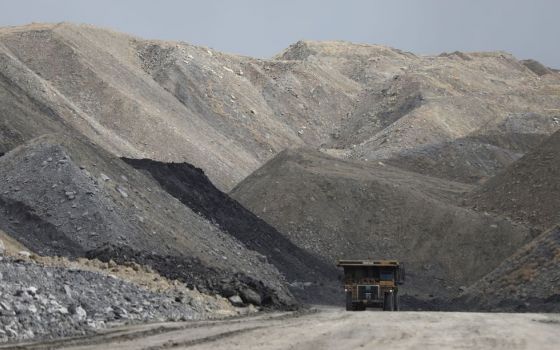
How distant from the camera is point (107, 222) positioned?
3173 centimetres

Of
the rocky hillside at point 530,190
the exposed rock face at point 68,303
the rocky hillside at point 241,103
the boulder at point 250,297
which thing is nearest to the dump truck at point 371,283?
the boulder at point 250,297

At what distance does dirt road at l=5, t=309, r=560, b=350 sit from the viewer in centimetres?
1847

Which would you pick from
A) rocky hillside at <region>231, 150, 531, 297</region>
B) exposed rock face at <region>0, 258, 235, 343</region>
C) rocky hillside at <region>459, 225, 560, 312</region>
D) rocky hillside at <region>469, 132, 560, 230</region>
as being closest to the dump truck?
rocky hillside at <region>459, 225, 560, 312</region>

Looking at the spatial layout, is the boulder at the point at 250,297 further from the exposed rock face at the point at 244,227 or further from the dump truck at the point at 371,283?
the exposed rock face at the point at 244,227

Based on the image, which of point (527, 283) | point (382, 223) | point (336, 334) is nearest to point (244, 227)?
point (382, 223)

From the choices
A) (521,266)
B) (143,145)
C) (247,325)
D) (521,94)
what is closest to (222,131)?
(143,145)

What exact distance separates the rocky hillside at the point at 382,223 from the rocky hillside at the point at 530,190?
4.72 ft

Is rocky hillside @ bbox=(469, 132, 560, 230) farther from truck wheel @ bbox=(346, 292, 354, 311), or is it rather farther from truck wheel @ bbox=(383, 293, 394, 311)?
truck wheel @ bbox=(346, 292, 354, 311)

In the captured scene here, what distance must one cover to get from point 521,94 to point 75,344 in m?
88.8

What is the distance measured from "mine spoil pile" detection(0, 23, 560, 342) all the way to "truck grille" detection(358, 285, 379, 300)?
2964 millimetres

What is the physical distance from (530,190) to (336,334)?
121 ft

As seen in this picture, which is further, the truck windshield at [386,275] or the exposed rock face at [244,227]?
the exposed rock face at [244,227]

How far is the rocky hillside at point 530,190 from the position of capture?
53562 millimetres

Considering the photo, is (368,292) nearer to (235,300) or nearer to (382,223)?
(235,300)
